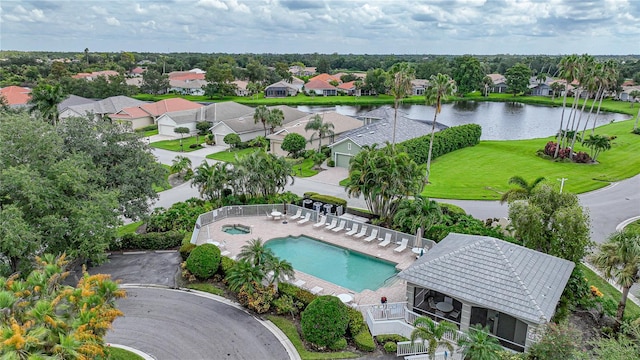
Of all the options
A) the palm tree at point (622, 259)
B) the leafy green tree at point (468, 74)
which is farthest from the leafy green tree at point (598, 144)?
the leafy green tree at point (468, 74)

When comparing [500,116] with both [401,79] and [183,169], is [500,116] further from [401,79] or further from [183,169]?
[183,169]

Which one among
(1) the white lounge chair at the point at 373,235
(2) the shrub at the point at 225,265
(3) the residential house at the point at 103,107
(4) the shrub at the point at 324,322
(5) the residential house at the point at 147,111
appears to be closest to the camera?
(4) the shrub at the point at 324,322

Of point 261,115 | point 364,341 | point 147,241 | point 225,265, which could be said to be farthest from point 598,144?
point 147,241

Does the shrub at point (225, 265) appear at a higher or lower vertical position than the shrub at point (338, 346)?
higher

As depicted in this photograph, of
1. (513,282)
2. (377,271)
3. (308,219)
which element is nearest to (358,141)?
(308,219)

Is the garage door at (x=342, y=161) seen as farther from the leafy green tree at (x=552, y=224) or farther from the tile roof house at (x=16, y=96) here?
the tile roof house at (x=16, y=96)

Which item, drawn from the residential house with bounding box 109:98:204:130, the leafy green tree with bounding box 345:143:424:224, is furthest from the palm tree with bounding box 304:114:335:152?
the residential house with bounding box 109:98:204:130
